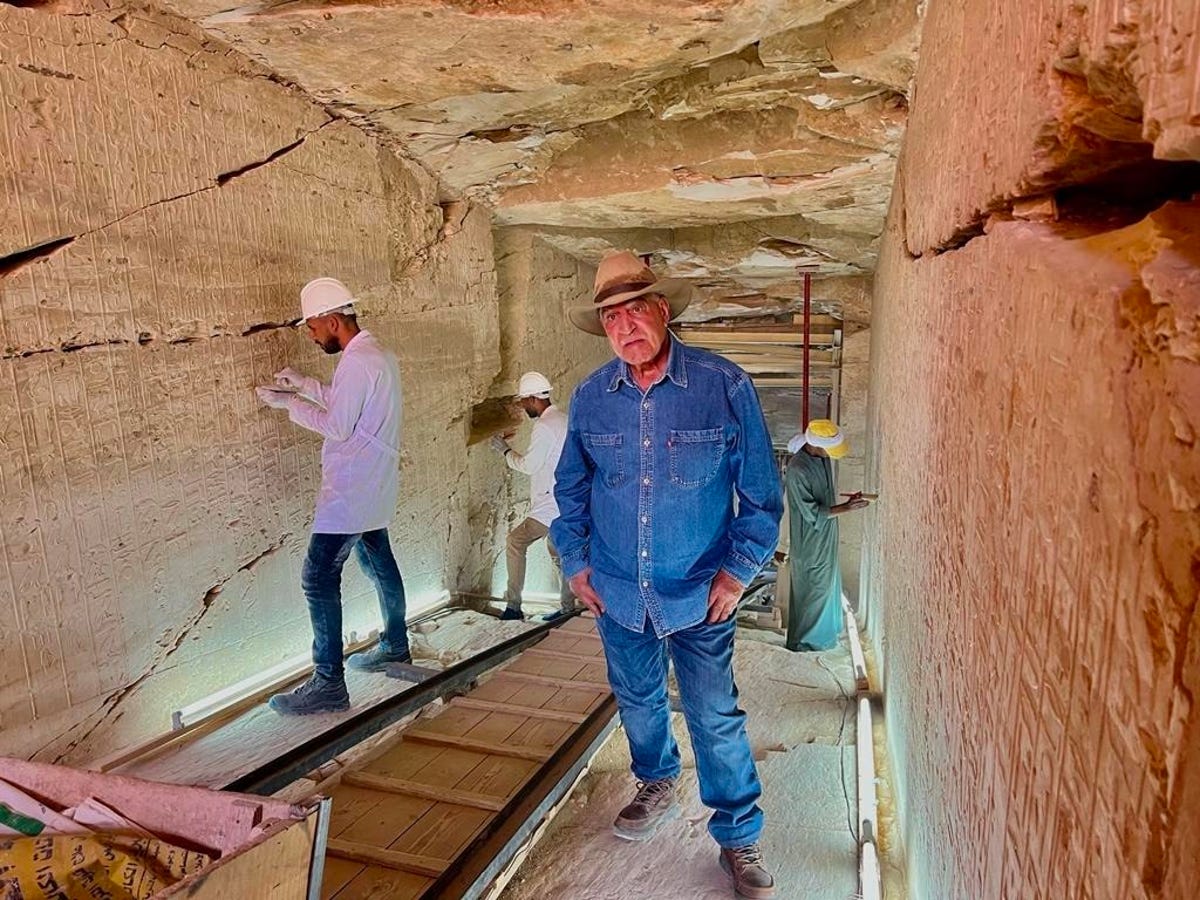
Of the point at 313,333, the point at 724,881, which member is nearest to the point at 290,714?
the point at 313,333

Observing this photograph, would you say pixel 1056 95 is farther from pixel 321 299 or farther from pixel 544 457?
pixel 544 457

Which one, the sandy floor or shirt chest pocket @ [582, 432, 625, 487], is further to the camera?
the sandy floor

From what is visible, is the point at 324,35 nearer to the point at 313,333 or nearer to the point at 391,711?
the point at 313,333

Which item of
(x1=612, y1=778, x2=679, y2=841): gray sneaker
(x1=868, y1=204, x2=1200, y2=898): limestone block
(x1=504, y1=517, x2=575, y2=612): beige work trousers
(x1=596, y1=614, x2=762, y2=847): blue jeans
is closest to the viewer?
(x1=868, y1=204, x2=1200, y2=898): limestone block

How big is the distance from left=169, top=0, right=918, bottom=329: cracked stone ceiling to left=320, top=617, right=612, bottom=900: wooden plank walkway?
8.67 ft

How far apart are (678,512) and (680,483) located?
9 centimetres

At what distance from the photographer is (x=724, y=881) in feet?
7.97

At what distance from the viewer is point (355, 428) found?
3426 mm

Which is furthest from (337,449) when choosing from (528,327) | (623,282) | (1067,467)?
(1067,467)

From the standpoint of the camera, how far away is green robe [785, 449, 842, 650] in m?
4.90

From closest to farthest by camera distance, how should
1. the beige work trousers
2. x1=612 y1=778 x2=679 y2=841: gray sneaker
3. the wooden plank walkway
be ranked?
the wooden plank walkway, x1=612 y1=778 x2=679 y2=841: gray sneaker, the beige work trousers

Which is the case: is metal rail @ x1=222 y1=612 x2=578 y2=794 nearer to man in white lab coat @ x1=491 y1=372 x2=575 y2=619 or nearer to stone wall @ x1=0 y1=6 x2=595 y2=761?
stone wall @ x1=0 y1=6 x2=595 y2=761

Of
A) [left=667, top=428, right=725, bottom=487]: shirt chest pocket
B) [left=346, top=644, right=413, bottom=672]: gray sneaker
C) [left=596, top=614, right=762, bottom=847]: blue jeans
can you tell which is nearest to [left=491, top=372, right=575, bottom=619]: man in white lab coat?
[left=346, top=644, right=413, bottom=672]: gray sneaker

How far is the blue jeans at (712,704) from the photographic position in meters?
2.34
